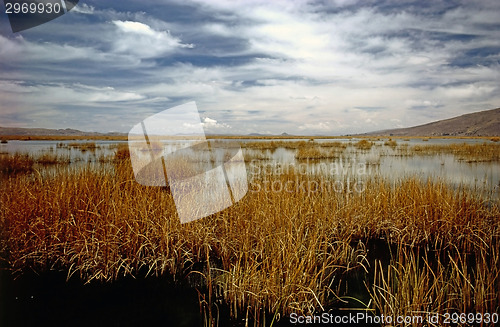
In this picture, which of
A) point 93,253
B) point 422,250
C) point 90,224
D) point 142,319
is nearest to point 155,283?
point 142,319

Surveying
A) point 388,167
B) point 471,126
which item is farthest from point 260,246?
point 471,126

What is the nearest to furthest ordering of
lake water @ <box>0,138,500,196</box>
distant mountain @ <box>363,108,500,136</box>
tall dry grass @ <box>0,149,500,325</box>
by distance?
1. tall dry grass @ <box>0,149,500,325</box>
2. lake water @ <box>0,138,500,196</box>
3. distant mountain @ <box>363,108,500,136</box>

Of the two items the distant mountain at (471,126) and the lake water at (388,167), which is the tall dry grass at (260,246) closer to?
the lake water at (388,167)

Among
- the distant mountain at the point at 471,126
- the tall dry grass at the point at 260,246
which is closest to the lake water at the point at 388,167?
the tall dry grass at the point at 260,246

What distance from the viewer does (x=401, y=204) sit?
559cm

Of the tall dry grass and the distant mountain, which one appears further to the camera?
the distant mountain

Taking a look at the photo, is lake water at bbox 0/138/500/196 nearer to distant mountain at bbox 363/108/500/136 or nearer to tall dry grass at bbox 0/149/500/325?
tall dry grass at bbox 0/149/500/325

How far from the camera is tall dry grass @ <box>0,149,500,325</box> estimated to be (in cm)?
318

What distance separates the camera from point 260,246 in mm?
4148

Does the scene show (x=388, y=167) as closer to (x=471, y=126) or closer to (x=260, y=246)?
(x=260, y=246)

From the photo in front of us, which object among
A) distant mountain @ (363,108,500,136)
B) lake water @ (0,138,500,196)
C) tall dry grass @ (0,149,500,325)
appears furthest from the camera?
distant mountain @ (363,108,500,136)

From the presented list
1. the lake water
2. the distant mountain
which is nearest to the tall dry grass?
the lake water

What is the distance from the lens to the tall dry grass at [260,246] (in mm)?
3180

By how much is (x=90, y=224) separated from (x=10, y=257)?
0.99 m
